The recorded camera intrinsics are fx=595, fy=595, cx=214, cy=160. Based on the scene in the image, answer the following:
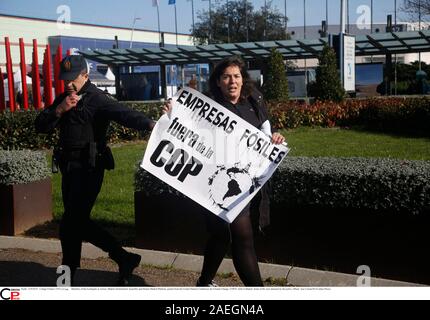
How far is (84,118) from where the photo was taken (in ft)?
14.1

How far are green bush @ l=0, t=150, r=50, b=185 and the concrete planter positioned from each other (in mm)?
60

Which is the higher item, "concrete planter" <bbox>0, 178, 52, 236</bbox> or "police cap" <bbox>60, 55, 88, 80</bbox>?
"police cap" <bbox>60, 55, 88, 80</bbox>

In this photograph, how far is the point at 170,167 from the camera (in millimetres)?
3928

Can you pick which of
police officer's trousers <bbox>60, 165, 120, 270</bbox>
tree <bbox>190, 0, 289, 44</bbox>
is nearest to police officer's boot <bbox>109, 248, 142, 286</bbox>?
police officer's trousers <bbox>60, 165, 120, 270</bbox>

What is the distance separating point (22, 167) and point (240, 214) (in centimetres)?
348

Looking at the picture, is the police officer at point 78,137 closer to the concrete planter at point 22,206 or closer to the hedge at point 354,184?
the hedge at point 354,184

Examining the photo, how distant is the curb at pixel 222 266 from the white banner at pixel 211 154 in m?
1.23

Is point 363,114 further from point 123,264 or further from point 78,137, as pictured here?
point 78,137

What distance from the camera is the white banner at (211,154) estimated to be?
382cm

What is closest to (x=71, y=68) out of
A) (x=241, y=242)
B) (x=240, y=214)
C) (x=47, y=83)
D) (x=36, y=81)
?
(x=240, y=214)

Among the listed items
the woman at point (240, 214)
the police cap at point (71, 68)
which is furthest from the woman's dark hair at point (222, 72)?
the police cap at point (71, 68)

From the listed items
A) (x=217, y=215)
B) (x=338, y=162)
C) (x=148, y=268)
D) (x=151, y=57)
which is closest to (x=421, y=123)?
(x=338, y=162)

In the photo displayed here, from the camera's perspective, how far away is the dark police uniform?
4273mm

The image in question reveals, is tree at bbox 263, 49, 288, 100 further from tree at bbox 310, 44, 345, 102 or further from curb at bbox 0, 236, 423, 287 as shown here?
curb at bbox 0, 236, 423, 287
